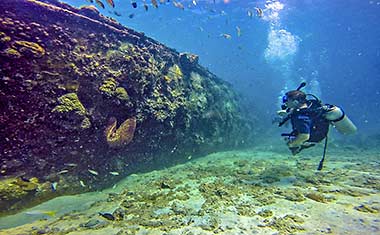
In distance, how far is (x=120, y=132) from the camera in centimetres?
674

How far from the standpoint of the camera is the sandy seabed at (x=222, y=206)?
13.4ft

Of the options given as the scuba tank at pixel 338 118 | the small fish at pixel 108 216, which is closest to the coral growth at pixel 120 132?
the small fish at pixel 108 216

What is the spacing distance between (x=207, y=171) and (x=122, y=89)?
367 centimetres

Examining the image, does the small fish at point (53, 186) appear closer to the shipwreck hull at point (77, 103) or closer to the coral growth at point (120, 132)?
the shipwreck hull at point (77, 103)

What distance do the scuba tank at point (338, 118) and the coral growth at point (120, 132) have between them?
530 centimetres

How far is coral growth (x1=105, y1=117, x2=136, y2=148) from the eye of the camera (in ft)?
21.5

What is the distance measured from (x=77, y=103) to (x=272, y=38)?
1749 inches

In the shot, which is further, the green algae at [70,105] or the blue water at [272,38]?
the blue water at [272,38]

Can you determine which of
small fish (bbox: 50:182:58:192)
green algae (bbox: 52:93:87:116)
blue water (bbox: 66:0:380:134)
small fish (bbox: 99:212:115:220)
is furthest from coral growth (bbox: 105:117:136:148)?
blue water (bbox: 66:0:380:134)

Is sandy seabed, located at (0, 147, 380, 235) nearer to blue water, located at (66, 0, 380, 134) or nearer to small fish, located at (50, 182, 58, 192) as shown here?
small fish, located at (50, 182, 58, 192)

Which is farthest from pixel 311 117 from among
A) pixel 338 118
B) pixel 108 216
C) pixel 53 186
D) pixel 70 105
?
pixel 53 186

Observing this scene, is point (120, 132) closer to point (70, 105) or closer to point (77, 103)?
point (77, 103)

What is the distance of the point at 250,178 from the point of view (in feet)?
22.7

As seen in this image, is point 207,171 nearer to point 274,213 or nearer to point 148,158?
point 148,158
